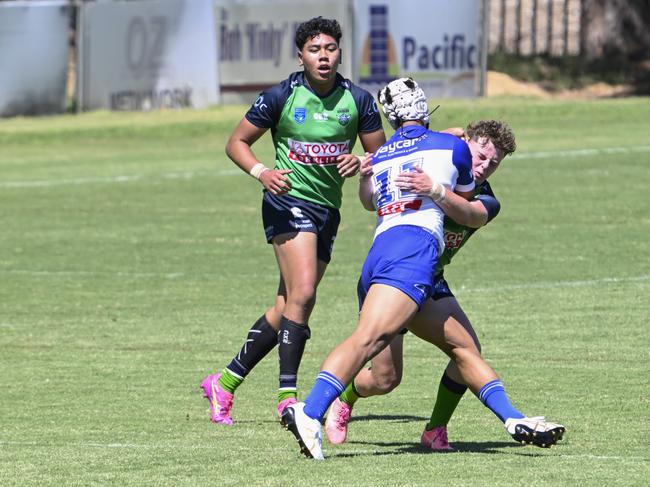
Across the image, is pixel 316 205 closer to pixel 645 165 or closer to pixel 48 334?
pixel 48 334

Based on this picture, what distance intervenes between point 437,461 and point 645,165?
17925 mm

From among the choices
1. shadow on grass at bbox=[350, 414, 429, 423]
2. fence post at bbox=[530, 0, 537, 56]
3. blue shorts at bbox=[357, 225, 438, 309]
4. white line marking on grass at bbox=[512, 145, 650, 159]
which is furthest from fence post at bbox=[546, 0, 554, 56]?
blue shorts at bbox=[357, 225, 438, 309]

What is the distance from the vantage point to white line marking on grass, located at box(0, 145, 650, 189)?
84.2 feet

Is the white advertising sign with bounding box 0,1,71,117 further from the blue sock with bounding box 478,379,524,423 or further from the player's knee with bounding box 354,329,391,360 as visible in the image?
the player's knee with bounding box 354,329,391,360

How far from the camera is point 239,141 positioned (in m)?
9.78

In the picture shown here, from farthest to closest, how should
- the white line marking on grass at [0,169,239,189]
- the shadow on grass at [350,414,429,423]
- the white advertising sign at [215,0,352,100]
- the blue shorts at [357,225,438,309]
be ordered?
the white advertising sign at [215,0,352,100] < the white line marking on grass at [0,169,239,189] < the shadow on grass at [350,414,429,423] < the blue shorts at [357,225,438,309]

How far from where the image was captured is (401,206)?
8.23m

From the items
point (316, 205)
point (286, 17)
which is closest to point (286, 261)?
point (316, 205)

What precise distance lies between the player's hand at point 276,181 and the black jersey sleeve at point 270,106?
1.41 feet

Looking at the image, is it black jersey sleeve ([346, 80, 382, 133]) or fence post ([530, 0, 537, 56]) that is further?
fence post ([530, 0, 537, 56])

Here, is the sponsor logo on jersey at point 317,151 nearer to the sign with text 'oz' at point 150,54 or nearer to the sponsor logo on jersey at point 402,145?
the sponsor logo on jersey at point 402,145

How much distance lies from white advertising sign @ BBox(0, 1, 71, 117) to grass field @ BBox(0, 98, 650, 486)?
7.82 ft

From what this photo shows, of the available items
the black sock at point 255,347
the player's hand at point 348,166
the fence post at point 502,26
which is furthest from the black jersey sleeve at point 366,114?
the fence post at point 502,26

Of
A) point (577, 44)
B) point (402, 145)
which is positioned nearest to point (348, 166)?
point (402, 145)
